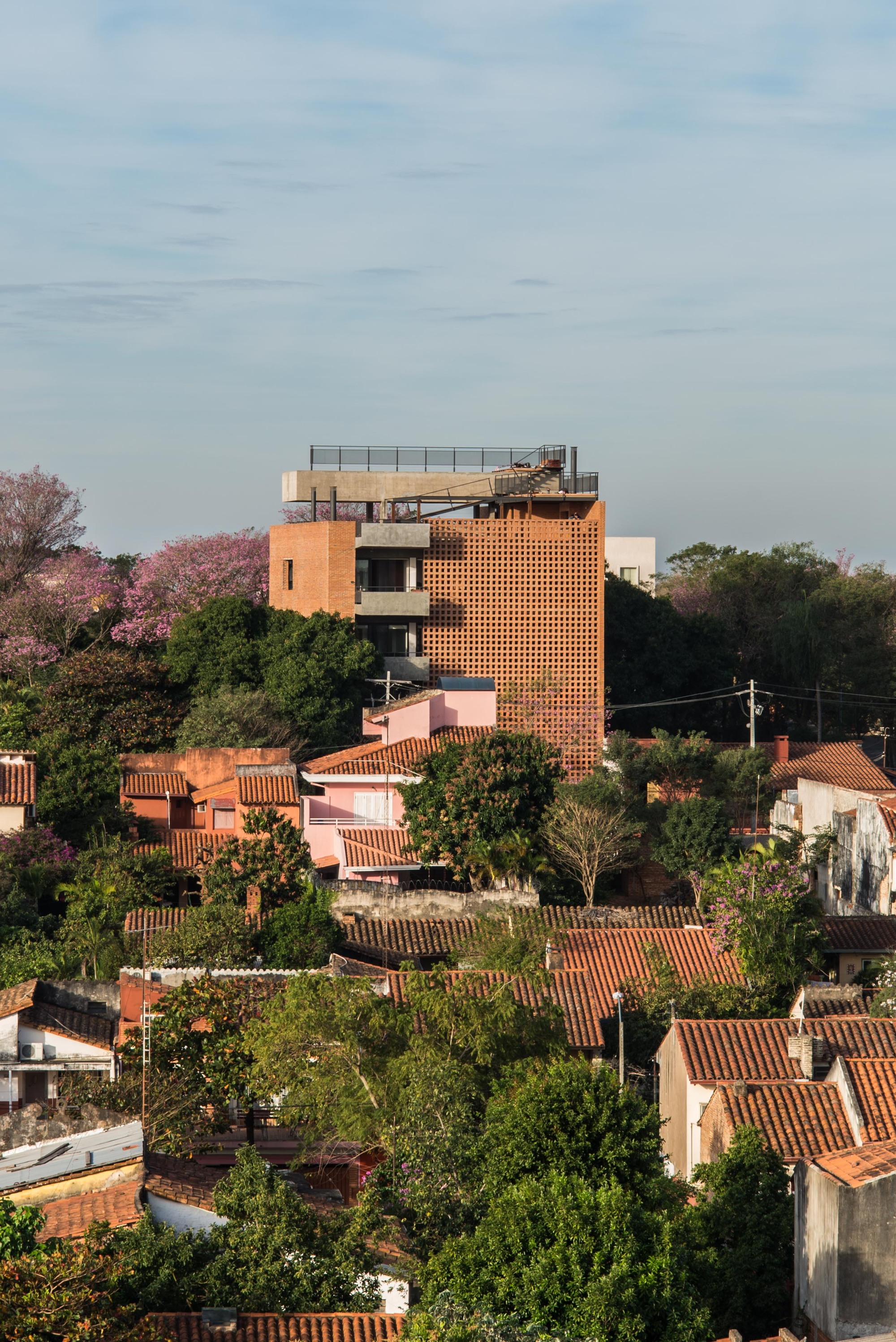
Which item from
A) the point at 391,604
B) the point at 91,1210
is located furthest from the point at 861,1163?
the point at 391,604

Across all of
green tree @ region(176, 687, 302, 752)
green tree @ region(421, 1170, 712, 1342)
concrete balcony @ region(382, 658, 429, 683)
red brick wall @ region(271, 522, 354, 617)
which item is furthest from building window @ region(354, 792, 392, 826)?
green tree @ region(421, 1170, 712, 1342)

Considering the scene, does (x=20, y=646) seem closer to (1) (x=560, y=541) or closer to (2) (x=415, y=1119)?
(1) (x=560, y=541)

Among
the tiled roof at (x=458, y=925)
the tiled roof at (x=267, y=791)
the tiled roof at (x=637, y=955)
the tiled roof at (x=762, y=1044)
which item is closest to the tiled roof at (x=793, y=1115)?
the tiled roof at (x=762, y=1044)

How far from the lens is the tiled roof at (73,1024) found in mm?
25781

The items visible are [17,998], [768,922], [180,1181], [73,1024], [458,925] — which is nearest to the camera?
[180,1181]

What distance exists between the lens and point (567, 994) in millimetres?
30422

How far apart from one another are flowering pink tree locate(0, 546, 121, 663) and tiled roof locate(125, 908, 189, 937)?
18791 mm

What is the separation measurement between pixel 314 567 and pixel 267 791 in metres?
12.9

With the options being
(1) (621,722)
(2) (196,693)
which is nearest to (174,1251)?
(2) (196,693)

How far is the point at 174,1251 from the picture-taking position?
15664 mm

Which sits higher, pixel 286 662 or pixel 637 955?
pixel 286 662

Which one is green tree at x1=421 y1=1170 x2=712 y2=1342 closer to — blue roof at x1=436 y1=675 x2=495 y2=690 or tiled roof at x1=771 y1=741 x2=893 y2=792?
tiled roof at x1=771 y1=741 x2=893 y2=792

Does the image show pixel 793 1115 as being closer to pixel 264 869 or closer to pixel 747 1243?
pixel 747 1243

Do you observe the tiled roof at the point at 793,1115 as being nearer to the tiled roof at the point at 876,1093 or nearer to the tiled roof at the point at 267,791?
the tiled roof at the point at 876,1093
